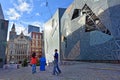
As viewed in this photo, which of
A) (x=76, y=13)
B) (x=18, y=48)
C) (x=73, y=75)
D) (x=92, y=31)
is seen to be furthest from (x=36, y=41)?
(x=73, y=75)

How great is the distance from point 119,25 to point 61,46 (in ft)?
77.4

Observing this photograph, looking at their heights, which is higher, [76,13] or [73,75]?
[76,13]

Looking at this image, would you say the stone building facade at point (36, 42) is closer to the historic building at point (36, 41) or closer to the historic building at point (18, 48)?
the historic building at point (36, 41)

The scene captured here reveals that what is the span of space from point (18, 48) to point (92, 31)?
62.7m

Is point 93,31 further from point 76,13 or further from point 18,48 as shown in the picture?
point 18,48

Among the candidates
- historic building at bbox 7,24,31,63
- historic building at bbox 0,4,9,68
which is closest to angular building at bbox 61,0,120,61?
historic building at bbox 0,4,9,68

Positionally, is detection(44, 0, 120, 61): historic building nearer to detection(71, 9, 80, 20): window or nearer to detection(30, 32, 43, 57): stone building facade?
detection(71, 9, 80, 20): window

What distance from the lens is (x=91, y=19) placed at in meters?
30.2

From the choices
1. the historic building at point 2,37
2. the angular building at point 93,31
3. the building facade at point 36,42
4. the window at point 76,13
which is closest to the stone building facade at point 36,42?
the building facade at point 36,42

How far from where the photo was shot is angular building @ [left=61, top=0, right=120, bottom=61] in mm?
23438

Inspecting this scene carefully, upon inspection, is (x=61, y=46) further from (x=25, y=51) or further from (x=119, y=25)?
(x=25, y=51)

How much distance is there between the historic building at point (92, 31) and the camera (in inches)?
923

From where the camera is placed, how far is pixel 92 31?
28109mm

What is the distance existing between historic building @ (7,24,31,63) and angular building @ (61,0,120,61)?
47.8 m
